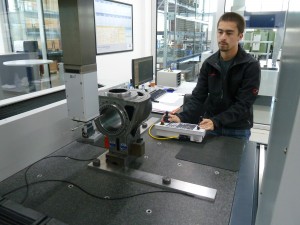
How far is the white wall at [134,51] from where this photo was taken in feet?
9.76

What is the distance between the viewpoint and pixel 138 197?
0.96 metres

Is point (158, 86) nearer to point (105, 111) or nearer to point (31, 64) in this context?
point (31, 64)

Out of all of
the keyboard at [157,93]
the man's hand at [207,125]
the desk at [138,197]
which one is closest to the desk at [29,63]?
the keyboard at [157,93]

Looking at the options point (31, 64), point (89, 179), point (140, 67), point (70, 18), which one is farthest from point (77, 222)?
point (31, 64)

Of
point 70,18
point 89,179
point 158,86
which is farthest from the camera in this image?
point 158,86

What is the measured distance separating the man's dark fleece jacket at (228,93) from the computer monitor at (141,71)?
86 centimetres

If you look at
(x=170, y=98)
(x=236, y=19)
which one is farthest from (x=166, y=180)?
(x=170, y=98)

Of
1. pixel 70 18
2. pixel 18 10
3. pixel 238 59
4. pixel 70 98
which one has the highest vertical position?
pixel 18 10

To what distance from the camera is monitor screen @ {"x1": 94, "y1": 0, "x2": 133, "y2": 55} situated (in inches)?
109

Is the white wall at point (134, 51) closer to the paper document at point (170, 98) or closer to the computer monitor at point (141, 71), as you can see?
the computer monitor at point (141, 71)

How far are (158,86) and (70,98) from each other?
206 centimetres

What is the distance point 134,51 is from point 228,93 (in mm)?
2213

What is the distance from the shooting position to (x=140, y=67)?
2531 millimetres

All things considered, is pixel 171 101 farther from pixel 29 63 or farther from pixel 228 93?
pixel 29 63
